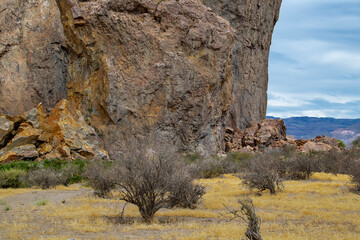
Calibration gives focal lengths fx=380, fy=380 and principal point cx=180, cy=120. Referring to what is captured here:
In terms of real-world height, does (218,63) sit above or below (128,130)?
above

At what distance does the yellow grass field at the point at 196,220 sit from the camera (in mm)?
8852

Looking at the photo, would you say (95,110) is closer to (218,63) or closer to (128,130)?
(128,130)

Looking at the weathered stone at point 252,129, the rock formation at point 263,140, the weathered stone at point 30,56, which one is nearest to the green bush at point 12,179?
the weathered stone at point 30,56

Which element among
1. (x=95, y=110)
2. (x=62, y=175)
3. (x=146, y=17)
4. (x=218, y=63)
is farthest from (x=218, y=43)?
(x=62, y=175)

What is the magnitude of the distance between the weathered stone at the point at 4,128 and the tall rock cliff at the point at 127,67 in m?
6.36

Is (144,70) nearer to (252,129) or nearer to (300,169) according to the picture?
(300,169)

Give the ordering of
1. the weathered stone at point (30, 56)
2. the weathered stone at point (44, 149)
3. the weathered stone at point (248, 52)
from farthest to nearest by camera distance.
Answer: the weathered stone at point (248, 52) → the weathered stone at point (30, 56) → the weathered stone at point (44, 149)

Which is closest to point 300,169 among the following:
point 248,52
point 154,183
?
point 154,183

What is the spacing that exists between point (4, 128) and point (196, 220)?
75.7 ft

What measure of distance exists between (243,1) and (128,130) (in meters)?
27.3

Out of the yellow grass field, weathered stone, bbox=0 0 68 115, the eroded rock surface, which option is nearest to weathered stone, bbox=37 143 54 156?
the eroded rock surface

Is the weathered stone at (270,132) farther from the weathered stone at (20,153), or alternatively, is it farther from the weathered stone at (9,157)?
the weathered stone at (9,157)

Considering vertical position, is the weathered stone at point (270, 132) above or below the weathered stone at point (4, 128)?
above

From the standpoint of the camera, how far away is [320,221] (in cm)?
1045
